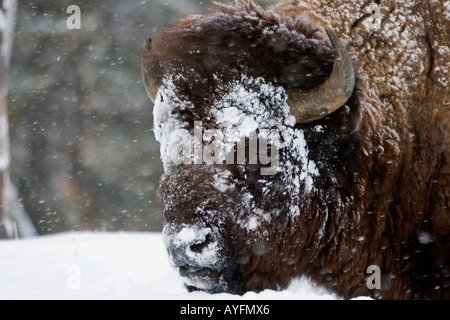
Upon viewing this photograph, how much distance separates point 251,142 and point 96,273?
2519 mm

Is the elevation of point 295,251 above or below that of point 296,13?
below

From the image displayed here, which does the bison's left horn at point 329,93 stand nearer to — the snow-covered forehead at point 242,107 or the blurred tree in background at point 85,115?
the snow-covered forehead at point 242,107

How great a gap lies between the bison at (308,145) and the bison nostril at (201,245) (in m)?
0.01

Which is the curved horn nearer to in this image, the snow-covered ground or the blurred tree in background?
the snow-covered ground

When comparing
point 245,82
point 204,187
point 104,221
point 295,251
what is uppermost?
point 245,82

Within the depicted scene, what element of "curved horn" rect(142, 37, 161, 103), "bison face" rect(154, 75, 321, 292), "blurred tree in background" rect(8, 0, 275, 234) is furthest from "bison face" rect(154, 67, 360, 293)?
"blurred tree in background" rect(8, 0, 275, 234)

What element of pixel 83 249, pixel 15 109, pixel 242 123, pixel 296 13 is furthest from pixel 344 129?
pixel 15 109

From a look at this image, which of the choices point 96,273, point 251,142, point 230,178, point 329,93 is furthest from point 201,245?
point 96,273

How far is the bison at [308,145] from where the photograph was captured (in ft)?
10.8

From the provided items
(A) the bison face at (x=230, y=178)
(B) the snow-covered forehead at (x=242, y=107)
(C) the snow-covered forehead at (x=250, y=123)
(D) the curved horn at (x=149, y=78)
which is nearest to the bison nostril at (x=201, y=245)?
(A) the bison face at (x=230, y=178)

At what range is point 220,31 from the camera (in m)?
3.43
